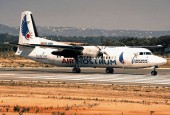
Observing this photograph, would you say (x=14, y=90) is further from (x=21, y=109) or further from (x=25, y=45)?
(x=25, y=45)

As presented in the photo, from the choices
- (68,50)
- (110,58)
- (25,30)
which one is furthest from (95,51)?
(25,30)

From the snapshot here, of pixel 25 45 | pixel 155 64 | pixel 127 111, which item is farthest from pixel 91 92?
pixel 25 45

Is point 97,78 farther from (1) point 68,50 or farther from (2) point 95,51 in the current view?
(1) point 68,50

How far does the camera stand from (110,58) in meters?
48.0

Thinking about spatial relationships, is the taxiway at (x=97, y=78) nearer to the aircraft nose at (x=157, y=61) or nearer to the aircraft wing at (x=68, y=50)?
the aircraft nose at (x=157, y=61)

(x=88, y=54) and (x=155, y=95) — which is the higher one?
(x=88, y=54)

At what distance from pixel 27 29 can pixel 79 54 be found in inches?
377

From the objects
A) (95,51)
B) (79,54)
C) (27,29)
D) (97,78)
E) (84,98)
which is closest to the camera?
(84,98)

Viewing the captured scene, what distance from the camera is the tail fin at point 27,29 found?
182ft

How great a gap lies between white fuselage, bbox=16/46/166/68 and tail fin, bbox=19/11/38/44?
1.81 meters

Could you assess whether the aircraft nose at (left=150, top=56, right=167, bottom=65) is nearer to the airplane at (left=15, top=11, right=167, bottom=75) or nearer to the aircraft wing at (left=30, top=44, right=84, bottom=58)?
the airplane at (left=15, top=11, right=167, bottom=75)

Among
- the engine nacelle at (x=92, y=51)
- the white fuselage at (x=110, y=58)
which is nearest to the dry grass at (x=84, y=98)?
the white fuselage at (x=110, y=58)

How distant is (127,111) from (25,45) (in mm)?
32331

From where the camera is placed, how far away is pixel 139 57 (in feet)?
151
